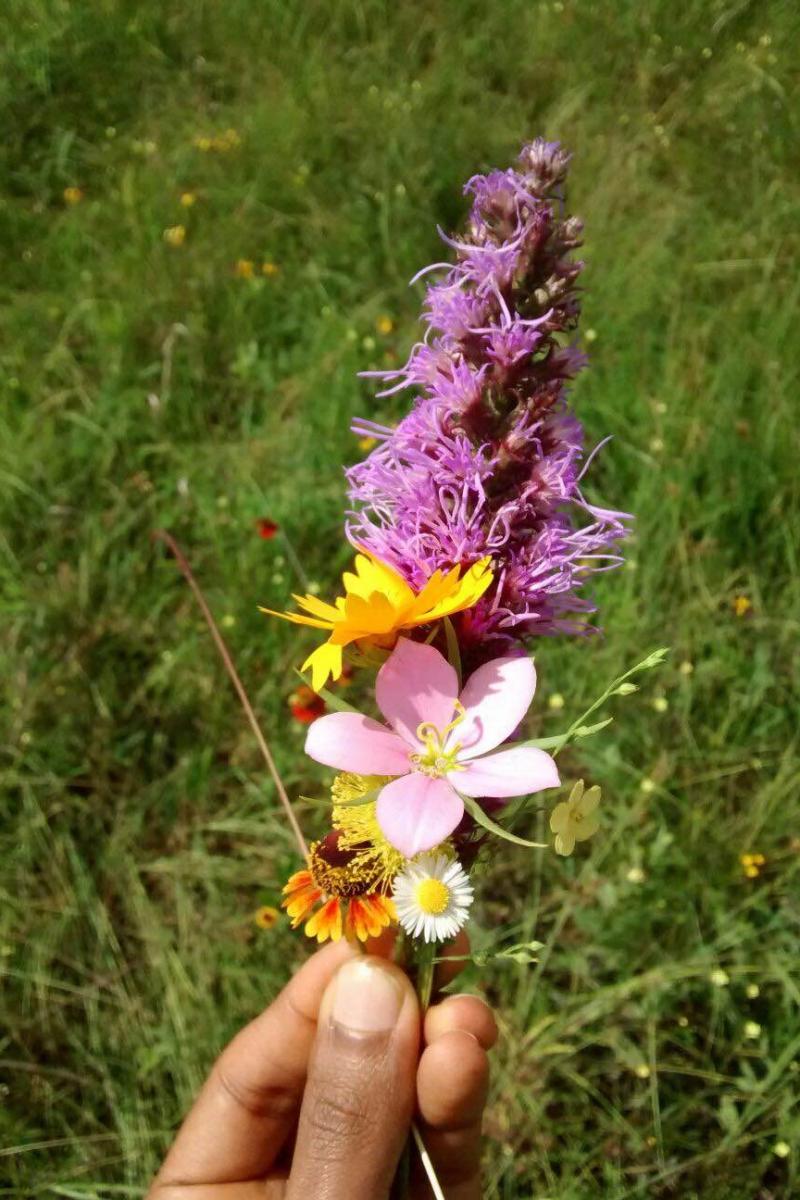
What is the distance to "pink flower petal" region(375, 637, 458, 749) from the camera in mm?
1116

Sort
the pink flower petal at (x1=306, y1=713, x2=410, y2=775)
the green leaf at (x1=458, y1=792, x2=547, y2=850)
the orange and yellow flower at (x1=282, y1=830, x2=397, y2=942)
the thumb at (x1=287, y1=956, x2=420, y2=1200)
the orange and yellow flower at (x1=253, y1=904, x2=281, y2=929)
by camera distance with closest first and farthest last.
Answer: the green leaf at (x1=458, y1=792, x2=547, y2=850)
the pink flower petal at (x1=306, y1=713, x2=410, y2=775)
the orange and yellow flower at (x1=282, y1=830, x2=397, y2=942)
the thumb at (x1=287, y1=956, x2=420, y2=1200)
the orange and yellow flower at (x1=253, y1=904, x2=281, y2=929)

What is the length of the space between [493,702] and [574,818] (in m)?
0.17

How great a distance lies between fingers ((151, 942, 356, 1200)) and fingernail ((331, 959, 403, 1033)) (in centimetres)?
36

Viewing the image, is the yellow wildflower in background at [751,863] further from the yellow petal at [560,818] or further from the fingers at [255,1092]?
the yellow petal at [560,818]

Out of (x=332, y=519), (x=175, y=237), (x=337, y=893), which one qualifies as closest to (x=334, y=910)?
(x=337, y=893)

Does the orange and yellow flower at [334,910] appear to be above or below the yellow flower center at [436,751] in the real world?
below

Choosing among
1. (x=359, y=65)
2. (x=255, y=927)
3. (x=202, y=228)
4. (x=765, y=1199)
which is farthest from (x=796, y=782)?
(x=359, y=65)

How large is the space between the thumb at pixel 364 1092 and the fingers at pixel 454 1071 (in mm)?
30

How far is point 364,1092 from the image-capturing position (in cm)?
139

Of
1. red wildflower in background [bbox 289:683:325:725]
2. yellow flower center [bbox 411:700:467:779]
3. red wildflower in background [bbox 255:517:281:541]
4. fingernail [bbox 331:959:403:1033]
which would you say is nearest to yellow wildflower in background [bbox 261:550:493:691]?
yellow flower center [bbox 411:700:467:779]

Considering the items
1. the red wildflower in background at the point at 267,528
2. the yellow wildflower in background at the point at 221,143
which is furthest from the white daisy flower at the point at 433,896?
the yellow wildflower in background at the point at 221,143

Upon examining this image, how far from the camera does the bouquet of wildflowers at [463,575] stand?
43.6 inches

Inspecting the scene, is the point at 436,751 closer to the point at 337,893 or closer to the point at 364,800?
the point at 364,800

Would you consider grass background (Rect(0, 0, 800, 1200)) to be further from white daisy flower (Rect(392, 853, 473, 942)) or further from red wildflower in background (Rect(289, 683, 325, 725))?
white daisy flower (Rect(392, 853, 473, 942))
